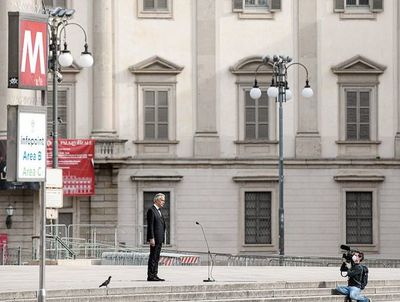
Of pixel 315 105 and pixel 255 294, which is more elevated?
pixel 315 105

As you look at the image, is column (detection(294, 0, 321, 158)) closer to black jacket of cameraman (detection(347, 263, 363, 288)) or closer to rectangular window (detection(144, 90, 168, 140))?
rectangular window (detection(144, 90, 168, 140))

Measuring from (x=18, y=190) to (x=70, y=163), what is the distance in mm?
2051

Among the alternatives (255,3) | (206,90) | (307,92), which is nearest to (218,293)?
(307,92)

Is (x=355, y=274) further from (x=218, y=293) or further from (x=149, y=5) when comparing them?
(x=149, y=5)

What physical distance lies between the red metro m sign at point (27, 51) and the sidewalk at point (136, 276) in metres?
7.70

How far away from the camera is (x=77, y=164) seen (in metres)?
61.6

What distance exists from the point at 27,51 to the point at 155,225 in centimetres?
1048

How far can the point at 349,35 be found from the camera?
208 feet

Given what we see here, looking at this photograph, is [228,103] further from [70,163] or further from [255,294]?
[255,294]

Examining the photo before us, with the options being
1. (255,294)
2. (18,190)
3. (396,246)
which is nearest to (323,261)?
(396,246)

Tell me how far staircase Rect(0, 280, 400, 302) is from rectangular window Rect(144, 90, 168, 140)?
2717cm

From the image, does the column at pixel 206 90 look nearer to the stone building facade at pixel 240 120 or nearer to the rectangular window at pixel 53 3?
the stone building facade at pixel 240 120

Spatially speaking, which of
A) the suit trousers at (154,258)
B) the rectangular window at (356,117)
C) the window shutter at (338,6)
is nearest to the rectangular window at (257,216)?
the rectangular window at (356,117)

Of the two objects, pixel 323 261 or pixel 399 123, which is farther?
pixel 399 123
